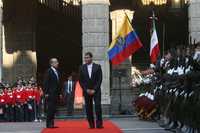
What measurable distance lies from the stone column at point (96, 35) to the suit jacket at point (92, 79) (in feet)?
34.9

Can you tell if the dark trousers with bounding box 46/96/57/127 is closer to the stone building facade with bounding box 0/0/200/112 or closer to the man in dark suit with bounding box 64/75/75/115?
the stone building facade with bounding box 0/0/200/112

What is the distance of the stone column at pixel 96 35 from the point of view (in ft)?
99.4

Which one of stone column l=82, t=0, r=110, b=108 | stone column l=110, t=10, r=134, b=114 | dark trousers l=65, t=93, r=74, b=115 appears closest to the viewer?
dark trousers l=65, t=93, r=74, b=115

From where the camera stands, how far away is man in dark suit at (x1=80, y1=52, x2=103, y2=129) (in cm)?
1938

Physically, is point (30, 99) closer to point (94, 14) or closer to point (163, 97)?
point (94, 14)

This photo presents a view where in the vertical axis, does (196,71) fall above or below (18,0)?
below

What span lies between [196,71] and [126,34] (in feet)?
36.6

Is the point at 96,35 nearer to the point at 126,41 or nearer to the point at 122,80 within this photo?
the point at 122,80

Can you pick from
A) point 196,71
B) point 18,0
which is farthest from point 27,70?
point 196,71

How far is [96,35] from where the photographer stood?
3031 centimetres

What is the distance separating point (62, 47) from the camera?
39.1 meters

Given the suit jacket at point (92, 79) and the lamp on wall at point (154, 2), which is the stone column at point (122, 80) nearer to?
the lamp on wall at point (154, 2)

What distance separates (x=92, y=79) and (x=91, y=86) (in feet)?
0.63

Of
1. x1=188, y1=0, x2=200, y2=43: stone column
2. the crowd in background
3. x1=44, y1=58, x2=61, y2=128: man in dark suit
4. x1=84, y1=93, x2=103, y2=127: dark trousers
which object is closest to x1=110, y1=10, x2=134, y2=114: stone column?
x1=188, y1=0, x2=200, y2=43: stone column
